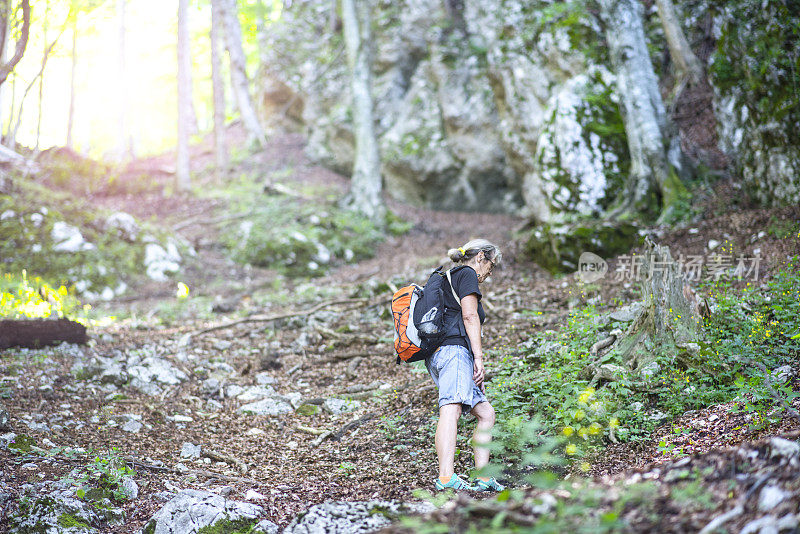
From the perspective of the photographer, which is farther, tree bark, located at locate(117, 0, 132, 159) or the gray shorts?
tree bark, located at locate(117, 0, 132, 159)

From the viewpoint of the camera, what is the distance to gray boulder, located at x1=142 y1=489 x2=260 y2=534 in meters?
3.28

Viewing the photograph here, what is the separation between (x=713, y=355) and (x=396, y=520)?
296 centimetres

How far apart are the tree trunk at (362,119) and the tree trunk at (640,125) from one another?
23.6 ft

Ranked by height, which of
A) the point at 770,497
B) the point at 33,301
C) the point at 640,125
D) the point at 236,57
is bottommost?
the point at 770,497

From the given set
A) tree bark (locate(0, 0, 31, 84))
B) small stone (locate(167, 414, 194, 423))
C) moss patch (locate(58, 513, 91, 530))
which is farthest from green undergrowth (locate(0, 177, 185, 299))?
moss patch (locate(58, 513, 91, 530))

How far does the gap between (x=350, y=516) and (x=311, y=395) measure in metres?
3.09

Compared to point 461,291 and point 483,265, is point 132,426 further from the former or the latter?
point 483,265

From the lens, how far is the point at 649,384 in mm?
4461

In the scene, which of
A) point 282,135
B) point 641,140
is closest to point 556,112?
point 641,140

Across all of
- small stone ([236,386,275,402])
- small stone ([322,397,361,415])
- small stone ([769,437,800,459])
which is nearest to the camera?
small stone ([769,437,800,459])

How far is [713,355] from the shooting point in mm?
4418

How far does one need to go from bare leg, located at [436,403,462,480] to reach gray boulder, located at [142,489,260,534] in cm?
121

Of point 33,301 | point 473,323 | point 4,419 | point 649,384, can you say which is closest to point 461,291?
point 473,323

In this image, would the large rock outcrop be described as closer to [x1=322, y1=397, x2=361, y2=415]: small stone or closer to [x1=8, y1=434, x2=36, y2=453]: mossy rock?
[x1=322, y1=397, x2=361, y2=415]: small stone
